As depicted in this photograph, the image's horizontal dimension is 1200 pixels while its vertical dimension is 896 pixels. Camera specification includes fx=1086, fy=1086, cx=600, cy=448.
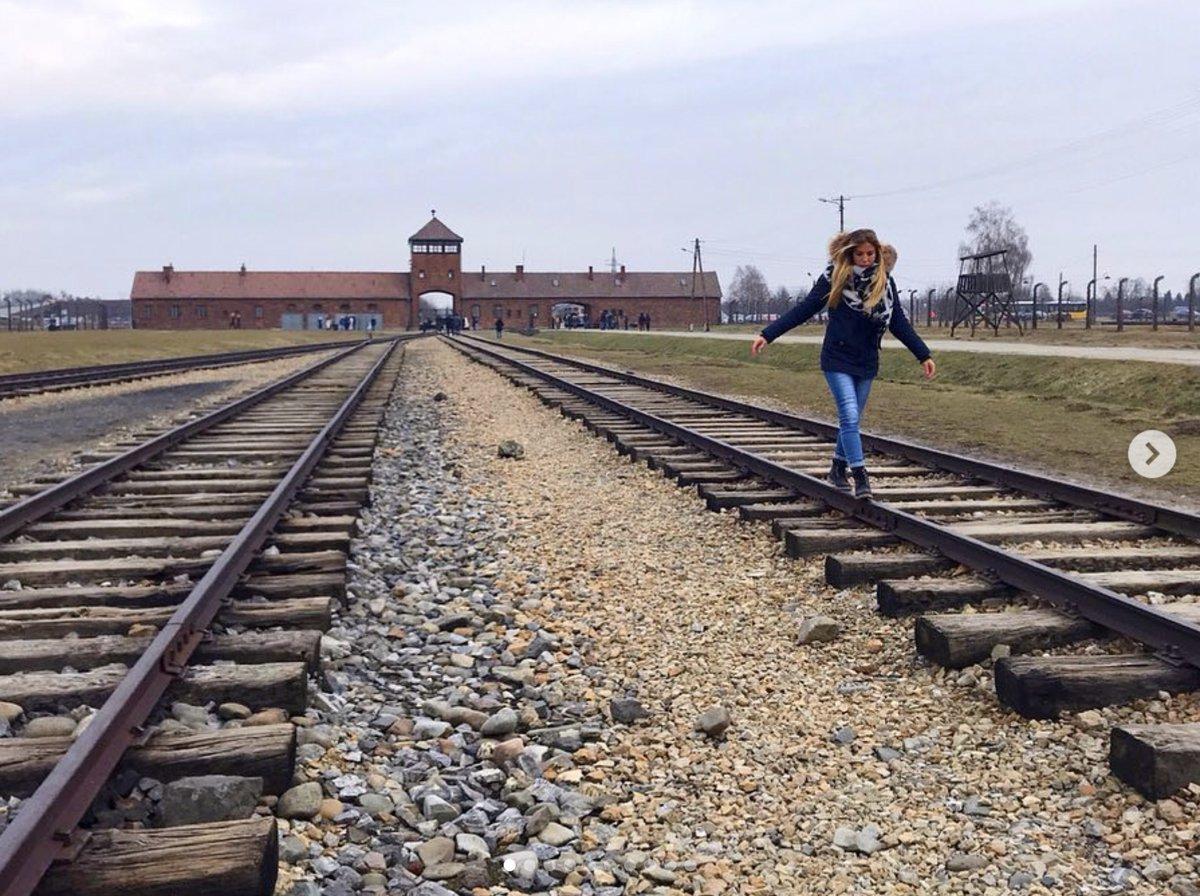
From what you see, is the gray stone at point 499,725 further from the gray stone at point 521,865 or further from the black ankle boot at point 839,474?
the black ankle boot at point 839,474

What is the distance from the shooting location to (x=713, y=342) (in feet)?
138

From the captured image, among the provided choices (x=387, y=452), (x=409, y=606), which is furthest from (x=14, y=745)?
(x=387, y=452)

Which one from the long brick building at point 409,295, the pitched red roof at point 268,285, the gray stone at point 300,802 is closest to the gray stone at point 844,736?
the gray stone at point 300,802

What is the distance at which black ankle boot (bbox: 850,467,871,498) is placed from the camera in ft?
22.0

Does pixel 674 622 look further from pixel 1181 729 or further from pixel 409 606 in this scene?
pixel 1181 729

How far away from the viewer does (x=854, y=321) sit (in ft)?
21.9

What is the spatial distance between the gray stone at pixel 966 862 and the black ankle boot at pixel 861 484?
3.85 meters

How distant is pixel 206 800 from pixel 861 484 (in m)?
4.67

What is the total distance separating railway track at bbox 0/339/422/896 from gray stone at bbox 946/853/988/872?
5.82 feet

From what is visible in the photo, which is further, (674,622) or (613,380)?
(613,380)

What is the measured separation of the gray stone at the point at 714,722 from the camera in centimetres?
385

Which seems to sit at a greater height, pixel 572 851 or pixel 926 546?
pixel 926 546

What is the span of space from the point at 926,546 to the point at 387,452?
6.63 meters

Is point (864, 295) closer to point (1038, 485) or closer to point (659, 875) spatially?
point (1038, 485)
